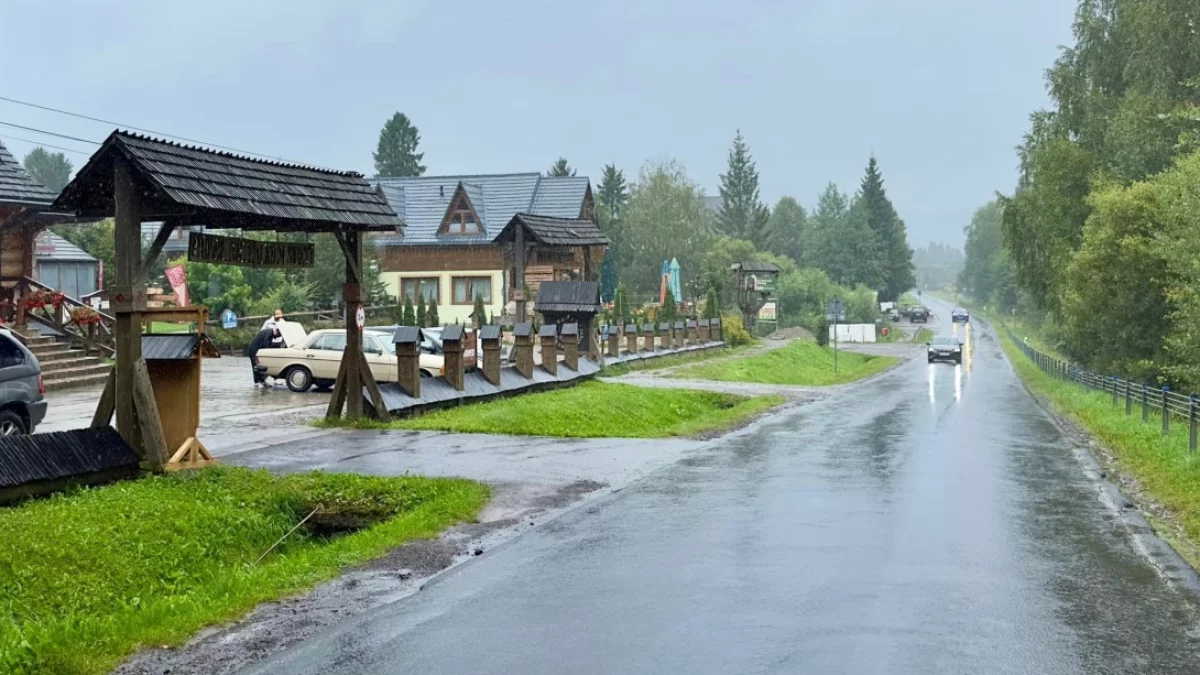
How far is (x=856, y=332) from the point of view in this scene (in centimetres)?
9369

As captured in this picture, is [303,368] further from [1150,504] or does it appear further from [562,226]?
[1150,504]

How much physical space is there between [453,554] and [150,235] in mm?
72205

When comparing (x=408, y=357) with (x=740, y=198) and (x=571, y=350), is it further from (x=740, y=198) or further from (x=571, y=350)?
(x=740, y=198)

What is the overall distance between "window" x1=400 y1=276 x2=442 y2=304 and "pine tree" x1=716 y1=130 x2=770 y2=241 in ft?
294

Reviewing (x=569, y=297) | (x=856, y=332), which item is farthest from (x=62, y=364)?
(x=856, y=332)

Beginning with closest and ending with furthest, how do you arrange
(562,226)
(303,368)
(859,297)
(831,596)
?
(831,596) < (303,368) < (562,226) < (859,297)

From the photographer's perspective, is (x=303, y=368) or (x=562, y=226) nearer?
(x=303, y=368)

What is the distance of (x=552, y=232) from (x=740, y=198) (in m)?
121

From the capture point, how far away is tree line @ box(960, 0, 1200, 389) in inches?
1385

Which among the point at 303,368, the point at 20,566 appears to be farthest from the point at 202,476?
the point at 303,368

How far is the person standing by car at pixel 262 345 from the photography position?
2945 cm

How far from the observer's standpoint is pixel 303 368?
29.0 meters

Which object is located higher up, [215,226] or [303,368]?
[215,226]

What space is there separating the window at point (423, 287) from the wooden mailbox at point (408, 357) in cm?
4359
